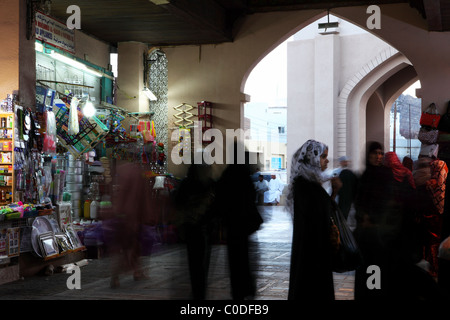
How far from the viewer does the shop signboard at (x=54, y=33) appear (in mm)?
8193

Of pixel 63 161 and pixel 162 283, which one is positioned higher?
pixel 63 161

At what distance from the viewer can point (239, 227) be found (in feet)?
17.6

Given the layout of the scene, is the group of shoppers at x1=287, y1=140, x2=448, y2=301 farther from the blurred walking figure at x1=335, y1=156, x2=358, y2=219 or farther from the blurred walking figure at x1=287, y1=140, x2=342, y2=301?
the blurred walking figure at x1=335, y1=156, x2=358, y2=219

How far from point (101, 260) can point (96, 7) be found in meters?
3.69

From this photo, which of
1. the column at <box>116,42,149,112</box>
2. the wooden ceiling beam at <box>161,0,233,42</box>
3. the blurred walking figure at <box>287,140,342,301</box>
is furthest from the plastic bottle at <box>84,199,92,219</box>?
the blurred walking figure at <box>287,140,342,301</box>

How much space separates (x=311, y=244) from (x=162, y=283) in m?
3.23

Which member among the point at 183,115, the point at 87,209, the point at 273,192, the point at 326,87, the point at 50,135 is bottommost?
the point at 273,192

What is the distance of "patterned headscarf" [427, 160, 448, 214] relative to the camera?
6.79 meters

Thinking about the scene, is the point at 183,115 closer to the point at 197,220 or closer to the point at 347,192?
the point at 347,192

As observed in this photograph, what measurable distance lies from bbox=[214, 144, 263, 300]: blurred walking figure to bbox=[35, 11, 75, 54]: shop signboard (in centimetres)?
419
